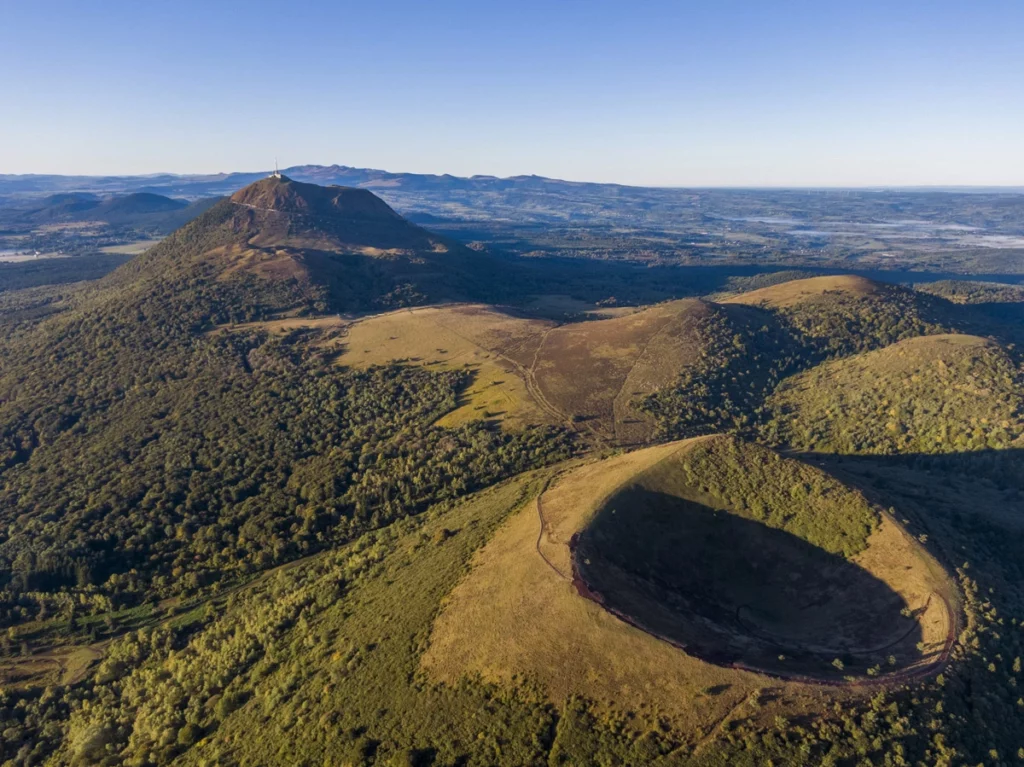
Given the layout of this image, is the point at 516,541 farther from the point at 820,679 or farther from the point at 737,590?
the point at 820,679

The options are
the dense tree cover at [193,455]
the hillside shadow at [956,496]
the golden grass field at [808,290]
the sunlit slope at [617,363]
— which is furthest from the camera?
the golden grass field at [808,290]

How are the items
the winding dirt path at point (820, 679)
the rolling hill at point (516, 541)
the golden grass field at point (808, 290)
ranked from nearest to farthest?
1. the winding dirt path at point (820, 679)
2. the rolling hill at point (516, 541)
3. the golden grass field at point (808, 290)

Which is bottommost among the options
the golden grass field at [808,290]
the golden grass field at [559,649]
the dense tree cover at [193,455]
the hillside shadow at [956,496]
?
the dense tree cover at [193,455]

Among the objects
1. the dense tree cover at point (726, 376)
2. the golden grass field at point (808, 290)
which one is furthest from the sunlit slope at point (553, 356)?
the golden grass field at point (808, 290)

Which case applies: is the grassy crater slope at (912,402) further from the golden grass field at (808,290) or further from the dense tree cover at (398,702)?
the golden grass field at (808,290)

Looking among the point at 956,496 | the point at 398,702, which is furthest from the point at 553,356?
the point at 398,702

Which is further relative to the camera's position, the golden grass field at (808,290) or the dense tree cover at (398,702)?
the golden grass field at (808,290)
